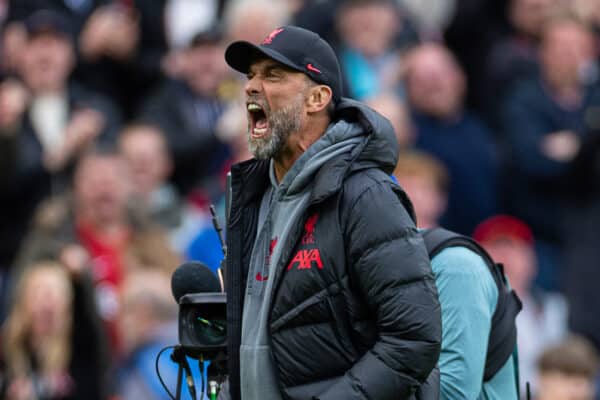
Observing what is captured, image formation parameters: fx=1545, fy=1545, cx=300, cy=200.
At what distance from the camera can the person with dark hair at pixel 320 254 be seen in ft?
16.3

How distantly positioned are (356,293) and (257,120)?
0.71 m

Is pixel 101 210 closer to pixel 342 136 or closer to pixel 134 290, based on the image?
Result: pixel 134 290

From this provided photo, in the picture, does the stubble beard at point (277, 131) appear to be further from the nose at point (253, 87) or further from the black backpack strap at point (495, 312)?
the black backpack strap at point (495, 312)

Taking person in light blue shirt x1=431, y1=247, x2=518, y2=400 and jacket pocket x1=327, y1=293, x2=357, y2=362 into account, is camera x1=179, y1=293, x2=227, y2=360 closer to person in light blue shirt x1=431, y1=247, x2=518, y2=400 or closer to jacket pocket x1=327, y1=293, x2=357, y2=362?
jacket pocket x1=327, y1=293, x2=357, y2=362

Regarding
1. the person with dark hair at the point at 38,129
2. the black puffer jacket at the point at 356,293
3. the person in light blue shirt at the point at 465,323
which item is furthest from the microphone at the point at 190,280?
the person with dark hair at the point at 38,129

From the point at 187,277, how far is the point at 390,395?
2.98 ft

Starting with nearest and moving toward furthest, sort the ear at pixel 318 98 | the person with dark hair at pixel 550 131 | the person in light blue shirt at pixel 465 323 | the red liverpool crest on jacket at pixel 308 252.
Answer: the red liverpool crest on jacket at pixel 308 252, the ear at pixel 318 98, the person in light blue shirt at pixel 465 323, the person with dark hair at pixel 550 131

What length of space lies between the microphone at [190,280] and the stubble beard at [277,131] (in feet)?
1.63

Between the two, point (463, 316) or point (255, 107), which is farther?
point (463, 316)

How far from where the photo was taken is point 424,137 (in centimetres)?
1212

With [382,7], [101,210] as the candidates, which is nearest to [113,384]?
[101,210]

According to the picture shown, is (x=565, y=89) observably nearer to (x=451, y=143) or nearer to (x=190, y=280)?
(x=451, y=143)

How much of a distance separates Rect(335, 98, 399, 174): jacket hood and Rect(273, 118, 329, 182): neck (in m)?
0.12

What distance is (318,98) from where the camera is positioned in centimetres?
530
